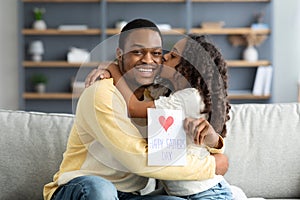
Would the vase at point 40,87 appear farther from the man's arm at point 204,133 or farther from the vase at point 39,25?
the man's arm at point 204,133

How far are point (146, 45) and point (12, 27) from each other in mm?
4492

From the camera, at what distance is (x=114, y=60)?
1776 mm

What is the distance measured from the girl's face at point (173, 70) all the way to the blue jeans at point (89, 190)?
1.10ft

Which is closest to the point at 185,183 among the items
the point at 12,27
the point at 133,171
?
the point at 133,171

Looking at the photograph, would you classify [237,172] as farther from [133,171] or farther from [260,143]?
[133,171]

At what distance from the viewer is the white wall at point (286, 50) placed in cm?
609

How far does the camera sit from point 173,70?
1.71 metres

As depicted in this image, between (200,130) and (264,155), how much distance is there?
755mm

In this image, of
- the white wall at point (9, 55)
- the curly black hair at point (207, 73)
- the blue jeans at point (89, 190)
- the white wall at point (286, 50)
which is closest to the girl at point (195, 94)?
the curly black hair at point (207, 73)

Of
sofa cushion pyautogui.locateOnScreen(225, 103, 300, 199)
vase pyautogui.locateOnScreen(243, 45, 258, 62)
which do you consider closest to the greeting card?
sofa cushion pyautogui.locateOnScreen(225, 103, 300, 199)

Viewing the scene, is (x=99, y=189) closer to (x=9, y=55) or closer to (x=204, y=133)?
(x=204, y=133)

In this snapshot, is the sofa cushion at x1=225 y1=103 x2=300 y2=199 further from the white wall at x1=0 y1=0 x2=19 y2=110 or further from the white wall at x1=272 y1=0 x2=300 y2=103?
the white wall at x1=272 y1=0 x2=300 y2=103

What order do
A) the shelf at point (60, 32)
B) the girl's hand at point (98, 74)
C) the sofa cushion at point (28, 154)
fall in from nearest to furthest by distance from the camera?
the girl's hand at point (98, 74)
the sofa cushion at point (28, 154)
the shelf at point (60, 32)

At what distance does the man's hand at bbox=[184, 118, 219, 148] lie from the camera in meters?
1.71
